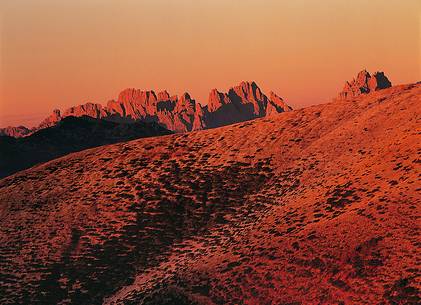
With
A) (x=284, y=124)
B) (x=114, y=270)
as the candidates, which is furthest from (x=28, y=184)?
(x=284, y=124)

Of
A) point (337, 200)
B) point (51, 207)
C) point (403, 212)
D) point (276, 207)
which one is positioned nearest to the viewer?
point (403, 212)

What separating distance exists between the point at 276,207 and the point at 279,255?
12809mm

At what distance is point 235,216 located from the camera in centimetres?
5938

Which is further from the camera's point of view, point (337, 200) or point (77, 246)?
point (77, 246)

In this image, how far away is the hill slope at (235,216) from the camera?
4069 cm

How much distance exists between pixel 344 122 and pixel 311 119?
278 inches

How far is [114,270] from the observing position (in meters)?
54.6

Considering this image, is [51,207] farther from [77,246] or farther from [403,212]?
[403,212]

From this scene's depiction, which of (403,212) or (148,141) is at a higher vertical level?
(148,141)

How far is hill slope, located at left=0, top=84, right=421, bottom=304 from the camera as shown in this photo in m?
40.7

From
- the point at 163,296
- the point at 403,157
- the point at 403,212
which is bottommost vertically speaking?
the point at 163,296

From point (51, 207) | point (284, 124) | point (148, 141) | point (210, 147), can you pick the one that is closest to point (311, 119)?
point (284, 124)

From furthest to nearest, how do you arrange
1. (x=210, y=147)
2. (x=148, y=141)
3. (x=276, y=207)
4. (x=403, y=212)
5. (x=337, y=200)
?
1. (x=148, y=141)
2. (x=210, y=147)
3. (x=276, y=207)
4. (x=337, y=200)
5. (x=403, y=212)

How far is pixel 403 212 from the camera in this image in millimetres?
42469
